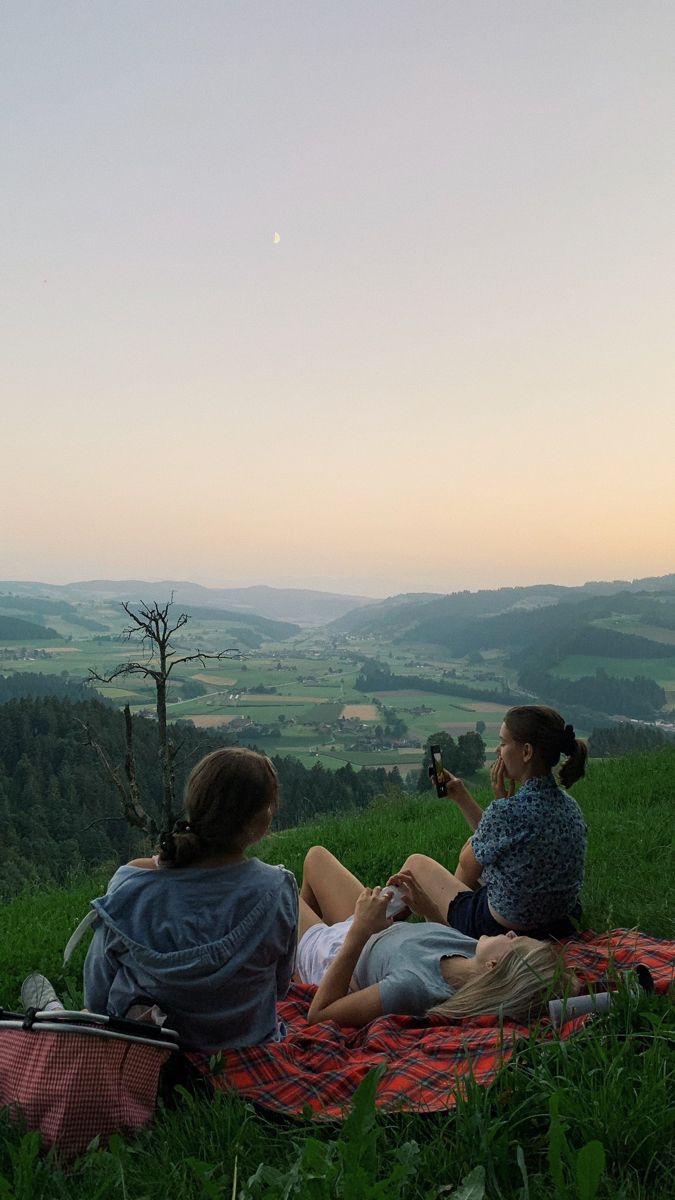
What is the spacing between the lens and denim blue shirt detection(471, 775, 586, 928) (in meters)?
3.28

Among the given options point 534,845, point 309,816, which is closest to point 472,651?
point 309,816

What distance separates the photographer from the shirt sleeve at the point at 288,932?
8.78 ft

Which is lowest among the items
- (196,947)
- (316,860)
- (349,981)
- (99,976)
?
(349,981)

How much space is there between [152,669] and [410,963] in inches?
238

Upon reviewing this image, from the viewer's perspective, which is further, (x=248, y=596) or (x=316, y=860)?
(x=248, y=596)

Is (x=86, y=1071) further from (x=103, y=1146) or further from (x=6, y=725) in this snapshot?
(x=6, y=725)

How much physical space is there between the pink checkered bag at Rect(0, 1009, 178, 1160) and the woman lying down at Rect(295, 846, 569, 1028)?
0.87m

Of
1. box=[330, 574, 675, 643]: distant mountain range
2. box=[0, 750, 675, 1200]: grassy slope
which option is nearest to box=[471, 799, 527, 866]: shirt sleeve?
box=[0, 750, 675, 1200]: grassy slope

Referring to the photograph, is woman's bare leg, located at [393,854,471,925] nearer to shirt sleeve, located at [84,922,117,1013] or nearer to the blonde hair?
the blonde hair

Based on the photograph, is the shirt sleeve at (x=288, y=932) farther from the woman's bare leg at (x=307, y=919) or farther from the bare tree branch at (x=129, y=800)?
the bare tree branch at (x=129, y=800)

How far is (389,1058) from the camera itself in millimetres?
2461

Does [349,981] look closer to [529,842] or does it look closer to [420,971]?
[420,971]

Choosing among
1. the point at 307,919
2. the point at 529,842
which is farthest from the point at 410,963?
the point at 307,919

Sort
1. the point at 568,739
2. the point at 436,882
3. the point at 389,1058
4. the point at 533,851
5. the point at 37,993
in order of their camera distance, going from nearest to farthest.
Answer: the point at 389,1058 → the point at 37,993 → the point at 533,851 → the point at 568,739 → the point at 436,882
